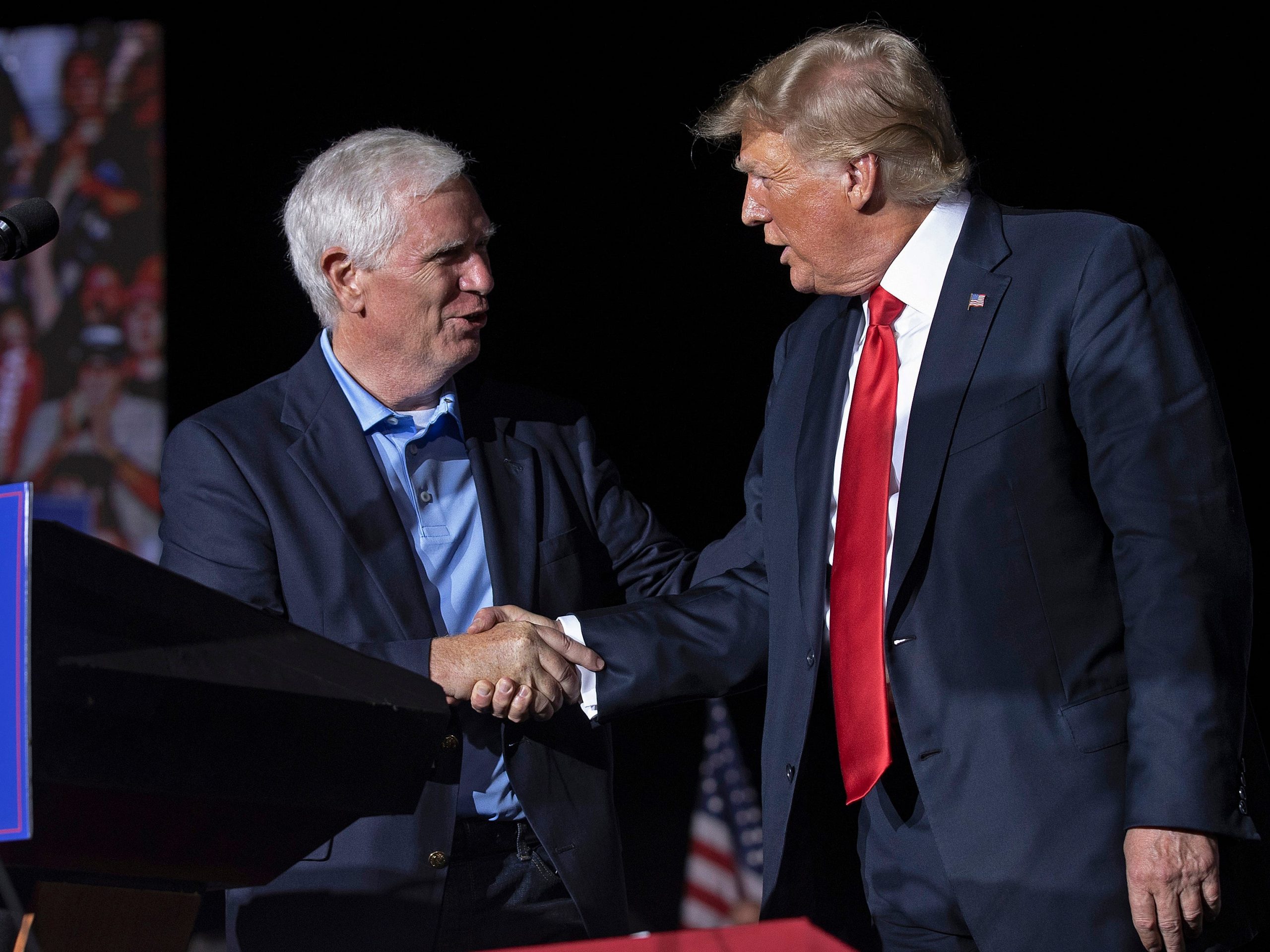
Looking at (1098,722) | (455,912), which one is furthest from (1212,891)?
(455,912)

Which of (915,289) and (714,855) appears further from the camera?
(714,855)

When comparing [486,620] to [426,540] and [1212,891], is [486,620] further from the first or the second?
[1212,891]

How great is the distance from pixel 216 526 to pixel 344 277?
439mm

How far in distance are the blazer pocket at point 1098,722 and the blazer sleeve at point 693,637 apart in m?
0.61

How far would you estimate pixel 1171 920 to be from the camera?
1.27 meters

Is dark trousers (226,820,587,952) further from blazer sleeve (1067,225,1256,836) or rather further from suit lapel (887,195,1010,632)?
blazer sleeve (1067,225,1256,836)

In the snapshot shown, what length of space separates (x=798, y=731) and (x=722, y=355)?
205 centimetres

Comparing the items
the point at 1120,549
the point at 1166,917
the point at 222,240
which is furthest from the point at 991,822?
the point at 222,240

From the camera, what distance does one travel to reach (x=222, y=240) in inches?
140

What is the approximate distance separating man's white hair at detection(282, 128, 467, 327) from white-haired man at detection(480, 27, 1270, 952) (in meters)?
0.52

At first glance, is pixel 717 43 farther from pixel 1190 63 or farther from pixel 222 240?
pixel 222 240

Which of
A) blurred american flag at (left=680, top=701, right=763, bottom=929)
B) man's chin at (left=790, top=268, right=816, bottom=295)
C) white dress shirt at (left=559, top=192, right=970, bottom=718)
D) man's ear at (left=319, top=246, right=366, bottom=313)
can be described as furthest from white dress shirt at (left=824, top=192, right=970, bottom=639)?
blurred american flag at (left=680, top=701, right=763, bottom=929)

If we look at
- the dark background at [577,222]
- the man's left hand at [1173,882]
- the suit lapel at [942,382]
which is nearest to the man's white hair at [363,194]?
the suit lapel at [942,382]

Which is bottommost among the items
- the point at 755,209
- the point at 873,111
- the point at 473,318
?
the point at 473,318
